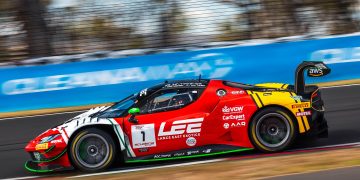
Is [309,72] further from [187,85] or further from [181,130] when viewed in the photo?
[181,130]

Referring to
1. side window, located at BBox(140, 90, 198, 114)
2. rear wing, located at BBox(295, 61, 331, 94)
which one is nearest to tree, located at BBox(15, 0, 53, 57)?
side window, located at BBox(140, 90, 198, 114)

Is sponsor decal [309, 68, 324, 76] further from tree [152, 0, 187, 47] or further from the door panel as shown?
tree [152, 0, 187, 47]

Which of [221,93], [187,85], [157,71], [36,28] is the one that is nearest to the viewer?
[221,93]

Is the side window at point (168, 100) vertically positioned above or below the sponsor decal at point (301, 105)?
above

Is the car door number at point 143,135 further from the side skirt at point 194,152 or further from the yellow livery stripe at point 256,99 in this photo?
the yellow livery stripe at point 256,99

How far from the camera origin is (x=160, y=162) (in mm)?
7469

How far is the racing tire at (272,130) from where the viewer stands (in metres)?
7.21

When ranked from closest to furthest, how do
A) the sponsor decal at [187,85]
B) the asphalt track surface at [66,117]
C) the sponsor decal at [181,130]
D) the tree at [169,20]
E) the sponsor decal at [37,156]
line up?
1. the sponsor decal at [181,130]
2. the sponsor decal at [37,156]
3. the sponsor decal at [187,85]
4. the asphalt track surface at [66,117]
5. the tree at [169,20]

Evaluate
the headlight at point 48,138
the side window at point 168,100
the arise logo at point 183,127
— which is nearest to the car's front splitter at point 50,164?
the headlight at point 48,138

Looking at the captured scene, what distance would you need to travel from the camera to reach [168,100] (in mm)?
7324

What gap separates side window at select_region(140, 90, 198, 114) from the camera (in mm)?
7277

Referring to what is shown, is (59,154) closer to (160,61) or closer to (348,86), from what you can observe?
(160,61)

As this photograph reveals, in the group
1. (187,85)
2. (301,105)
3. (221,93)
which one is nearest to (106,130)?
(187,85)

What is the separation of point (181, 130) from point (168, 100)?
47 cm
